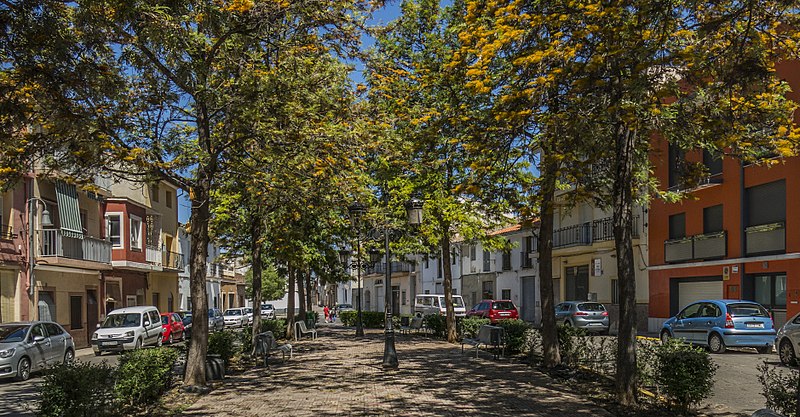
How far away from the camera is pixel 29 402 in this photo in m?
13.4

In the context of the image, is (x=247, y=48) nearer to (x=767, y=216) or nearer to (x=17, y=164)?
(x=17, y=164)

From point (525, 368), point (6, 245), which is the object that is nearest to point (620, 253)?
point (525, 368)

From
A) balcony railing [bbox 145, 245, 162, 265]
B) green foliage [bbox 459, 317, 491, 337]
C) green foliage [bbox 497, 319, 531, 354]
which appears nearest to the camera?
green foliage [bbox 497, 319, 531, 354]

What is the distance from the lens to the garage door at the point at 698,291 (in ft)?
92.8

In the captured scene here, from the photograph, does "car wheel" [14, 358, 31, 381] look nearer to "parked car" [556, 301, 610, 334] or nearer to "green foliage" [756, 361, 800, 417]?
"green foliage" [756, 361, 800, 417]

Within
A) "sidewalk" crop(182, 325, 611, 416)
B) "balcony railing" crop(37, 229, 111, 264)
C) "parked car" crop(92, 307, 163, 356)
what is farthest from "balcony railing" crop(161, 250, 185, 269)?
"sidewalk" crop(182, 325, 611, 416)

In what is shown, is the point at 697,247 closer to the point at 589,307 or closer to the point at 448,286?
the point at 589,307

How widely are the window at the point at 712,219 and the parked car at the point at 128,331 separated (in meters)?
22.8

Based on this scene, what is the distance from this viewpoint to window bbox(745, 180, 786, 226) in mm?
24219

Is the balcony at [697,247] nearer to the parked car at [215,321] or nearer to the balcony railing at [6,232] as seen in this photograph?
the parked car at [215,321]

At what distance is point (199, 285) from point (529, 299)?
113 ft

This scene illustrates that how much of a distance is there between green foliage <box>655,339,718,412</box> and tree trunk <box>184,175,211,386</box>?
840 cm

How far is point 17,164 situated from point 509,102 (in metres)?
8.12

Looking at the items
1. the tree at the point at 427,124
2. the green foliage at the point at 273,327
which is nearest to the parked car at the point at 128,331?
the green foliage at the point at 273,327
